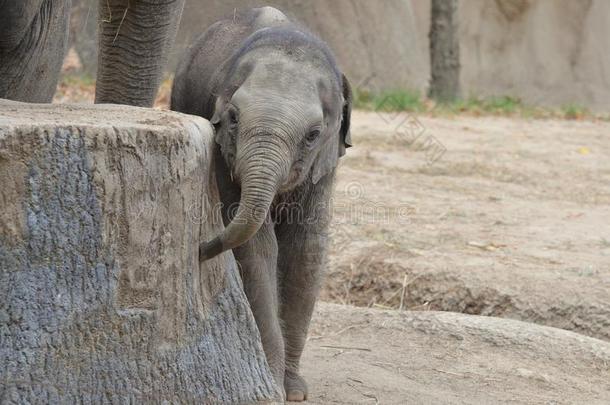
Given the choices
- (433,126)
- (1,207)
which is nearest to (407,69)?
(433,126)

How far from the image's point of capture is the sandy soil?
18.0 ft

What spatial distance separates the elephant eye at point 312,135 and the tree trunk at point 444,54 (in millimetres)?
10035

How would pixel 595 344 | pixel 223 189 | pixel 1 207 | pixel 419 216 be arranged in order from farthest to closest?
1. pixel 419 216
2. pixel 595 344
3. pixel 223 189
4. pixel 1 207

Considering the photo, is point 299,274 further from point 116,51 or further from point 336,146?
point 116,51

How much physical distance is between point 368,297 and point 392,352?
3.59 ft

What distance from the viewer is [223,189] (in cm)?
346

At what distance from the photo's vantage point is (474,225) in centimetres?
678

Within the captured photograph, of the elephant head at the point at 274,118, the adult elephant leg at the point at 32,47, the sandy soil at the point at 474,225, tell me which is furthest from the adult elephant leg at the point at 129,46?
the sandy soil at the point at 474,225

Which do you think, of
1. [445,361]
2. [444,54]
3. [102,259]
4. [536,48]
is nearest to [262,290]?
[102,259]

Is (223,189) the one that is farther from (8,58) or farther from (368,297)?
(368,297)

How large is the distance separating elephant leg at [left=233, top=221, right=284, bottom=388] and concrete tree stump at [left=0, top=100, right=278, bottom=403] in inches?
19.1

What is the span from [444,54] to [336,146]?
394 inches

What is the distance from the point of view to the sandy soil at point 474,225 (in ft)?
18.0

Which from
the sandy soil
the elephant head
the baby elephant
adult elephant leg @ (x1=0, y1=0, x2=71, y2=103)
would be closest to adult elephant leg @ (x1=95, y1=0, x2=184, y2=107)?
adult elephant leg @ (x1=0, y1=0, x2=71, y2=103)
